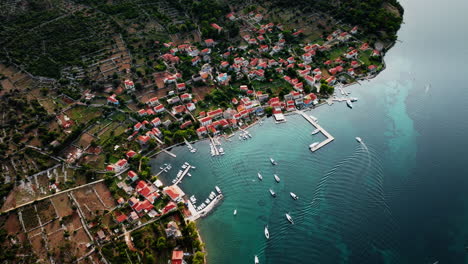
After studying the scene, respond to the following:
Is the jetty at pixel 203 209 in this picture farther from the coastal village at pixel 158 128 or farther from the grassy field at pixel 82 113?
the grassy field at pixel 82 113

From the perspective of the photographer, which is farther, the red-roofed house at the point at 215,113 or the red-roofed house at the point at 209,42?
the red-roofed house at the point at 209,42

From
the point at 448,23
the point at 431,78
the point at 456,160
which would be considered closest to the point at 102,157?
the point at 456,160

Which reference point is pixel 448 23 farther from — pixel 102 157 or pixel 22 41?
pixel 22 41

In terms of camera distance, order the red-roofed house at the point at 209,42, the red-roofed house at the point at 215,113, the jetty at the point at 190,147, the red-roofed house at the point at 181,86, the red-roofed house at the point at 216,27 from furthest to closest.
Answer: the red-roofed house at the point at 216,27
the red-roofed house at the point at 209,42
the red-roofed house at the point at 181,86
the red-roofed house at the point at 215,113
the jetty at the point at 190,147

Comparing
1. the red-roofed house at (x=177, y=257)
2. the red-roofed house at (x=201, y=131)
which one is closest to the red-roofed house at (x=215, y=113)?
the red-roofed house at (x=201, y=131)

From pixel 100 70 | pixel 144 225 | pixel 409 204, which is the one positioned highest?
pixel 100 70

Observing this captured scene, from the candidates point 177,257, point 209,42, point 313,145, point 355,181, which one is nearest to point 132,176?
point 177,257

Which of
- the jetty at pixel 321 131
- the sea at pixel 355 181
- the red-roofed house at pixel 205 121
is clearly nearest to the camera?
the sea at pixel 355 181
